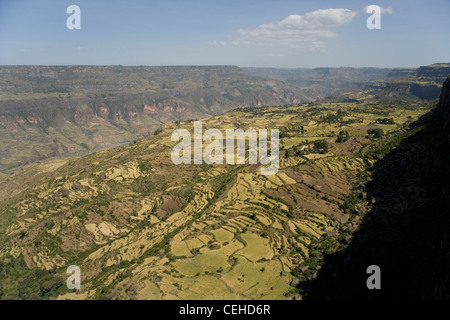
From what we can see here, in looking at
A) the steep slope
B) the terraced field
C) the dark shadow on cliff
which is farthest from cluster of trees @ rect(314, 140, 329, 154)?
the dark shadow on cliff

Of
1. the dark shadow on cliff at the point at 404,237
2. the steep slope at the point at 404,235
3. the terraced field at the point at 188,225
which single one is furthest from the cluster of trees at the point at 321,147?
the dark shadow on cliff at the point at 404,237

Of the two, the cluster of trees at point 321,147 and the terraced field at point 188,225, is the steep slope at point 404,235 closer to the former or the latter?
the terraced field at point 188,225

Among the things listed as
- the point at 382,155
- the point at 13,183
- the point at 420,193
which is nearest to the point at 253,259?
the point at 420,193

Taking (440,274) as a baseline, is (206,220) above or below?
below

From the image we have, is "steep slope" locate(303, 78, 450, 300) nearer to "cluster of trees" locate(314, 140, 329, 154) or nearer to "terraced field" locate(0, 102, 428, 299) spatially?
"terraced field" locate(0, 102, 428, 299)
